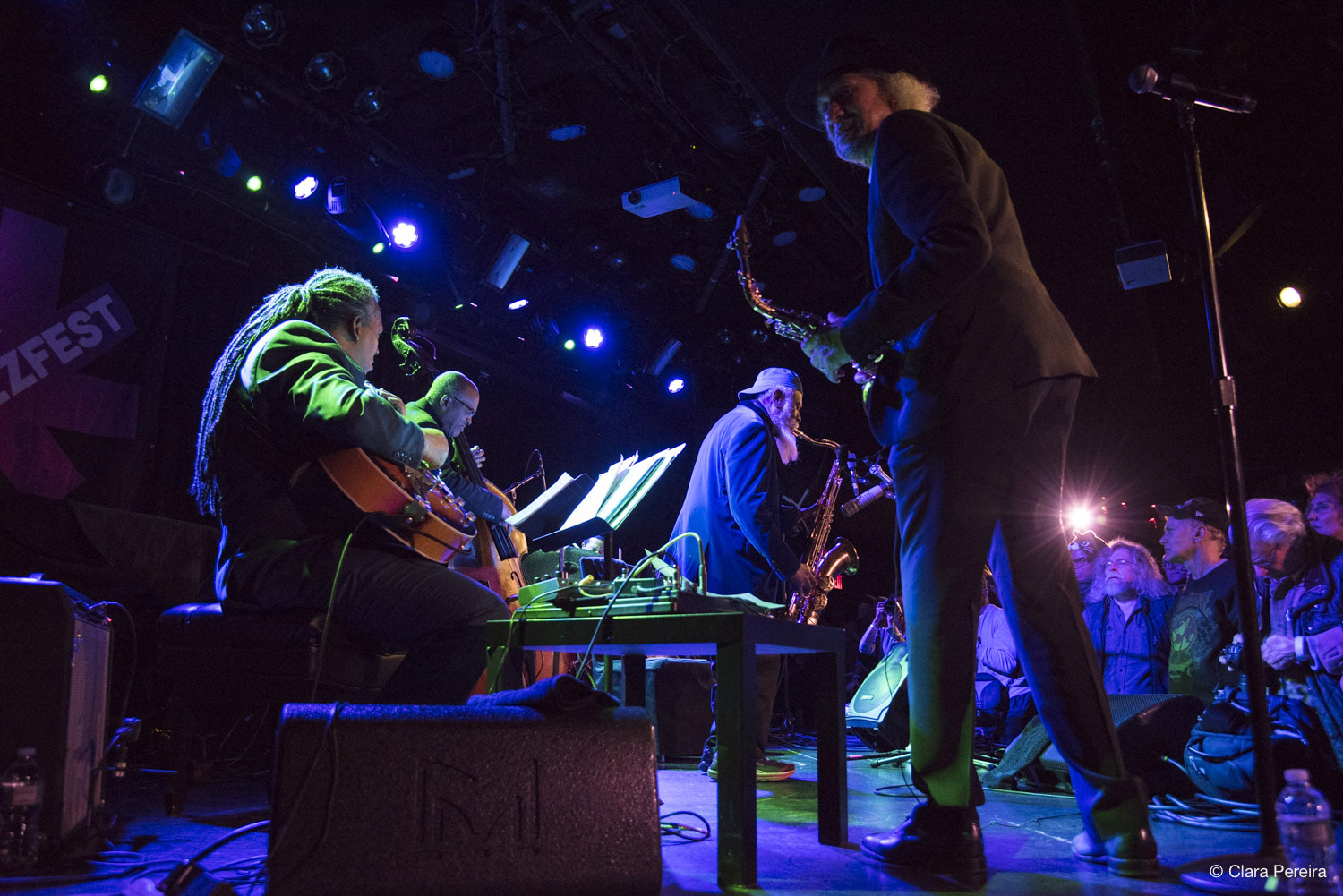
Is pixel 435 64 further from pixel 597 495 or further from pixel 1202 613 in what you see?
pixel 1202 613

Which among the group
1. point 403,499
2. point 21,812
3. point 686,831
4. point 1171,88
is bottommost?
point 686,831

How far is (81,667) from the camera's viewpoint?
228 cm

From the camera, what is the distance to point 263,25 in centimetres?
532

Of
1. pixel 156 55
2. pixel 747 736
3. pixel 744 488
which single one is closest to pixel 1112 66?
pixel 744 488

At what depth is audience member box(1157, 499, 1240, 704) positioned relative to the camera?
16.2 feet

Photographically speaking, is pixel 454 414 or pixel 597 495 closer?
pixel 597 495

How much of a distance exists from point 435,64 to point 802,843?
5468mm

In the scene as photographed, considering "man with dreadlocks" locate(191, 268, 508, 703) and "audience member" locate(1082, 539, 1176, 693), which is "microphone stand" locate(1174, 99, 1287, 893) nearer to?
"man with dreadlocks" locate(191, 268, 508, 703)

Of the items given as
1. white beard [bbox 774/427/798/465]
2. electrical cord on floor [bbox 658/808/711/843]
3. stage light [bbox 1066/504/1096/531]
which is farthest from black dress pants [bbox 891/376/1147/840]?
stage light [bbox 1066/504/1096/531]

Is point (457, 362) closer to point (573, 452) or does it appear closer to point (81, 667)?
point (573, 452)

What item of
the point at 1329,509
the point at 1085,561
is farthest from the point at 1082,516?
the point at 1329,509

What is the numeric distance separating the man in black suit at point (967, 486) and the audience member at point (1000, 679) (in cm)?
407

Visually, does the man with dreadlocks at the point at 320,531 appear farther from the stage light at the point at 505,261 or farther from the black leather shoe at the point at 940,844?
the stage light at the point at 505,261

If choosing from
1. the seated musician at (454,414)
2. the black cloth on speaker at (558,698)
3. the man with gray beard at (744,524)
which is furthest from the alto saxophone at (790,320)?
the seated musician at (454,414)
